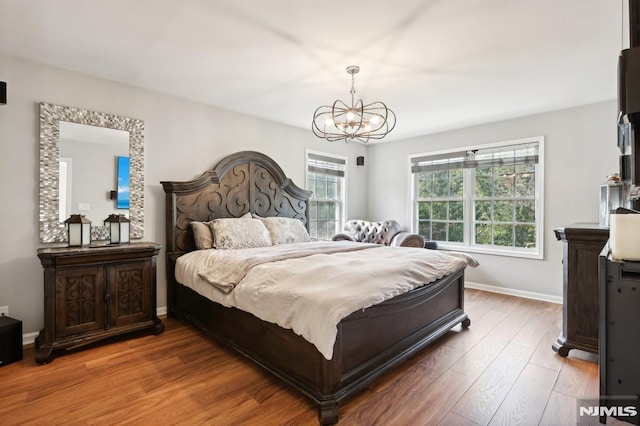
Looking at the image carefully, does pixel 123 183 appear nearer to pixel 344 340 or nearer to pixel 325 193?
pixel 344 340

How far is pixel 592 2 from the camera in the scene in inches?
76.0

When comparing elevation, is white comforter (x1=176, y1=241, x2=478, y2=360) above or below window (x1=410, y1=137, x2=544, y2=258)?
below

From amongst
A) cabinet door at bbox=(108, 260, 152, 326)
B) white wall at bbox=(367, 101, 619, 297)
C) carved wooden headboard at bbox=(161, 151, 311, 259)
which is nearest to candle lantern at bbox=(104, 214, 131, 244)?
cabinet door at bbox=(108, 260, 152, 326)

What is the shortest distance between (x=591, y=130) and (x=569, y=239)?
2102mm

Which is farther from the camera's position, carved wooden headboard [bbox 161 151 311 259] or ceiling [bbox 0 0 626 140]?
carved wooden headboard [bbox 161 151 311 259]

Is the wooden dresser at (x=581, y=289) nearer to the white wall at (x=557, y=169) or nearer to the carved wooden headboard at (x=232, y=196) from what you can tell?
the white wall at (x=557, y=169)

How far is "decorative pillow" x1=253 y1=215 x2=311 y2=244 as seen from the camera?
3.82m

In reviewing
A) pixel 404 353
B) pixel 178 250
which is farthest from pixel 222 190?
pixel 404 353

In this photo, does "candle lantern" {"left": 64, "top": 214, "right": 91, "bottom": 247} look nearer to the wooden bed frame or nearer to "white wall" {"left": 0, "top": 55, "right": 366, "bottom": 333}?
"white wall" {"left": 0, "top": 55, "right": 366, "bottom": 333}

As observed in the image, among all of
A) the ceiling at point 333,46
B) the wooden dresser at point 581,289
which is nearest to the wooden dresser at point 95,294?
the ceiling at point 333,46

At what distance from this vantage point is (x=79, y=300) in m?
2.60

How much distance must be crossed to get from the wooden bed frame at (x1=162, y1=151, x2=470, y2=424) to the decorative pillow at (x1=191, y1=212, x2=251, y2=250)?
0.16 m

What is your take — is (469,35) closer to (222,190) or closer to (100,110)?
(222,190)

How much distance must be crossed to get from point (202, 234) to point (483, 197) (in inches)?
158
